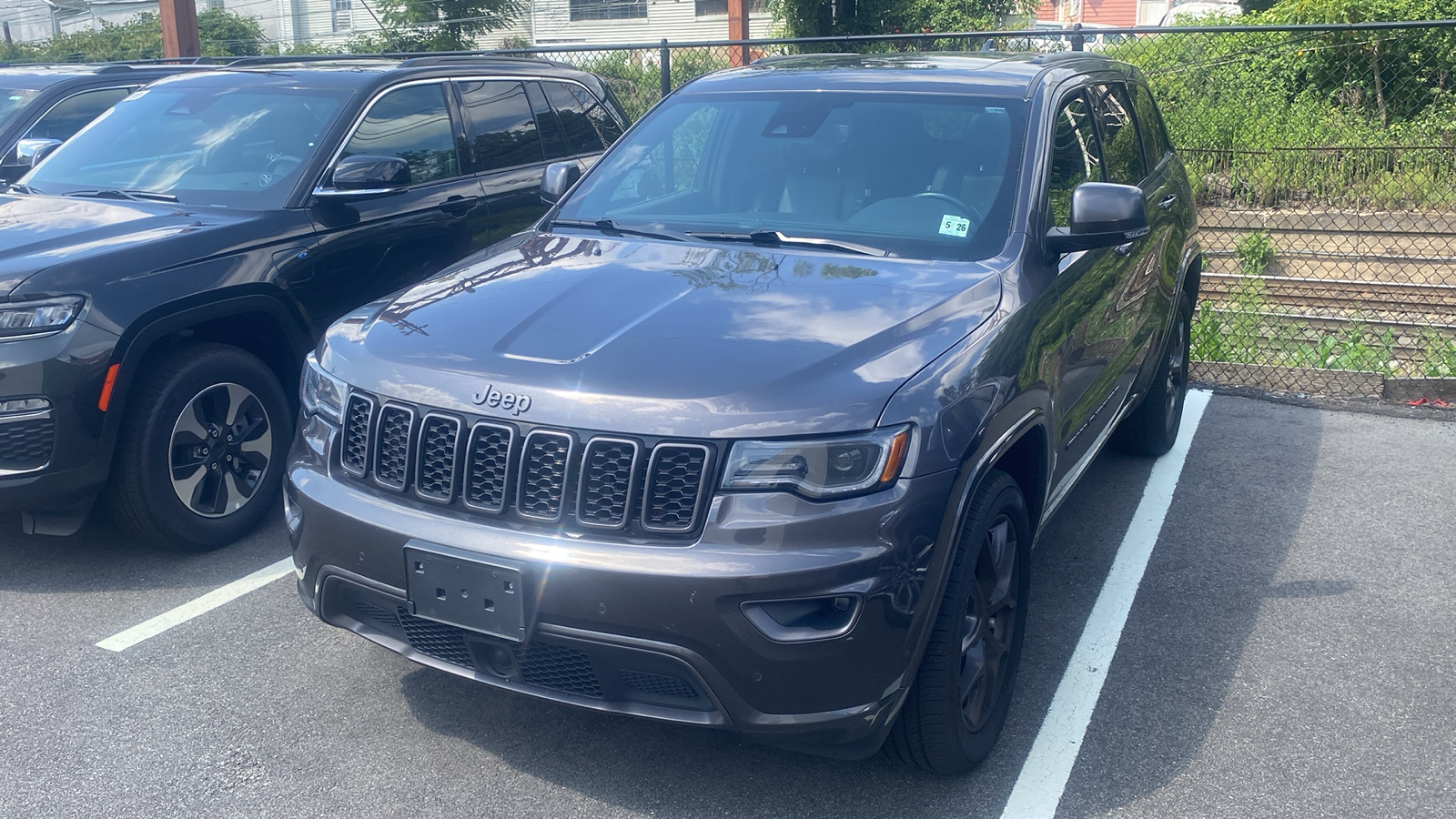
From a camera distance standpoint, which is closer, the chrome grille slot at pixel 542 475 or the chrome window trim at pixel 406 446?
the chrome grille slot at pixel 542 475

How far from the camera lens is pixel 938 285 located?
3.41 metres

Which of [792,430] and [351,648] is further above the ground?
[792,430]

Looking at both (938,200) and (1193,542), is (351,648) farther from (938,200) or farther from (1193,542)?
(1193,542)

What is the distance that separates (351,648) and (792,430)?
1.96 meters

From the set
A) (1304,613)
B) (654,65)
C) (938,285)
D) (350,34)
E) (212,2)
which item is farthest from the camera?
(212,2)

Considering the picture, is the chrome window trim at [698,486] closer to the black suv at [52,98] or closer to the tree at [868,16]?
the black suv at [52,98]

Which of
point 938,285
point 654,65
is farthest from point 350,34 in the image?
point 938,285

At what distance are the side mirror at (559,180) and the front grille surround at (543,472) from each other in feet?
5.93

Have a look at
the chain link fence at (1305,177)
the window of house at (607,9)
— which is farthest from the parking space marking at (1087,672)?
the window of house at (607,9)

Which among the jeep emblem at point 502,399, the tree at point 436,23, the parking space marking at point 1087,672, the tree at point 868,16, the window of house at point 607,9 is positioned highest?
the window of house at point 607,9

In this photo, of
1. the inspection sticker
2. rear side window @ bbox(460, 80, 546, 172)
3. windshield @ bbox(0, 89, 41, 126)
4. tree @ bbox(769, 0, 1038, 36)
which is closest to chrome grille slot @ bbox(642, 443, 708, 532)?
the inspection sticker

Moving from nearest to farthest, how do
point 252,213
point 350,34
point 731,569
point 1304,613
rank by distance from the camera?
point 731,569, point 1304,613, point 252,213, point 350,34

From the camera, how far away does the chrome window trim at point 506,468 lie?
Result: 2855 mm

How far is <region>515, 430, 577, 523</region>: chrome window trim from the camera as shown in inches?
110
